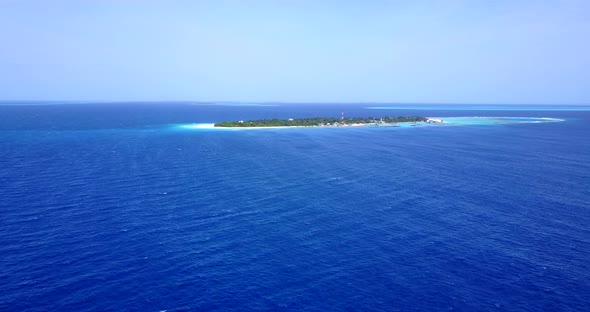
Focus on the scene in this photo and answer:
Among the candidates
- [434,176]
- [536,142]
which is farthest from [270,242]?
[536,142]

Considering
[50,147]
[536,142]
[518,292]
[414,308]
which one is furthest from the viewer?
[536,142]

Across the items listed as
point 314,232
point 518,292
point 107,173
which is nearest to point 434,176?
point 314,232

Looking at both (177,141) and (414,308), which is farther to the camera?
(177,141)

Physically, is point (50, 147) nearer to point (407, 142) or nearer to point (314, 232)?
point (314, 232)

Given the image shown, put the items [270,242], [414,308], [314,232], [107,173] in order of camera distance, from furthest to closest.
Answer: [107,173] < [314,232] < [270,242] < [414,308]

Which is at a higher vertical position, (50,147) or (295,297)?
(50,147)

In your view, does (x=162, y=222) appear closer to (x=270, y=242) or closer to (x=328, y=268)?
(x=270, y=242)
